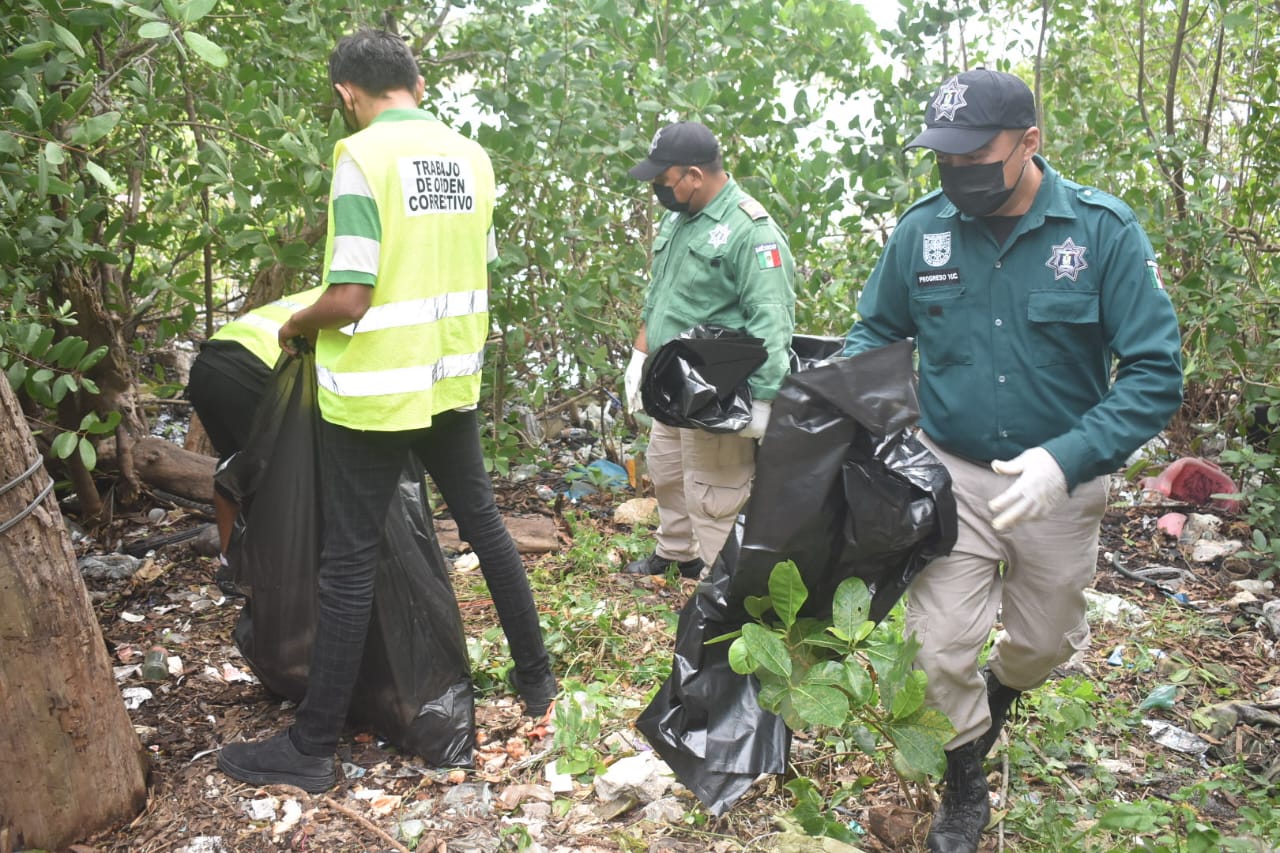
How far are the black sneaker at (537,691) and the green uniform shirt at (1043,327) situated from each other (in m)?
1.36

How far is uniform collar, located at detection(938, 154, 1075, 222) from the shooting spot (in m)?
2.28

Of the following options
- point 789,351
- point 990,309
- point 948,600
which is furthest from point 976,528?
point 789,351

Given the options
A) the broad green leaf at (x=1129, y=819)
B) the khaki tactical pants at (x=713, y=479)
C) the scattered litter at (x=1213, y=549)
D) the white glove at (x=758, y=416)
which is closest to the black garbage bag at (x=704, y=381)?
the white glove at (x=758, y=416)

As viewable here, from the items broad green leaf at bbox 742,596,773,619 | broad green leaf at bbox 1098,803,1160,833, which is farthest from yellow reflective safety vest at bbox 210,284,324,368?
broad green leaf at bbox 1098,803,1160,833

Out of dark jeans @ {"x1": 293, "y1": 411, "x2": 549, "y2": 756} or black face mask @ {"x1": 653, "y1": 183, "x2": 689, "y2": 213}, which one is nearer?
dark jeans @ {"x1": 293, "y1": 411, "x2": 549, "y2": 756}

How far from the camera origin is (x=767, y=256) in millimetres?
3646

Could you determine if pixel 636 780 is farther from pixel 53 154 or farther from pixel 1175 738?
pixel 53 154

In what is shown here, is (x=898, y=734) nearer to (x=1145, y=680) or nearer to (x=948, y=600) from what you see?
(x=948, y=600)

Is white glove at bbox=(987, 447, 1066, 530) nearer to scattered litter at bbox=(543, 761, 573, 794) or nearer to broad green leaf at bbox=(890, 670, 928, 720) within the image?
broad green leaf at bbox=(890, 670, 928, 720)

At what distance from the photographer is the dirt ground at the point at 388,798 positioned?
2.49 m

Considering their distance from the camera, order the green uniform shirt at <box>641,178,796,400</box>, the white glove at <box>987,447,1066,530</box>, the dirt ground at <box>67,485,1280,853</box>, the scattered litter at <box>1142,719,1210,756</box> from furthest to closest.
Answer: the green uniform shirt at <box>641,178,796,400</box>, the scattered litter at <box>1142,719,1210,756</box>, the dirt ground at <box>67,485,1280,853</box>, the white glove at <box>987,447,1066,530</box>

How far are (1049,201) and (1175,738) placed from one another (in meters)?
1.75

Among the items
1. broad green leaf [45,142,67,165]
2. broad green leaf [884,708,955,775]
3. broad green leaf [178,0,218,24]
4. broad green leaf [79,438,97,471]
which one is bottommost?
broad green leaf [884,708,955,775]

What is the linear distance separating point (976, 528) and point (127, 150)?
344 centimetres
